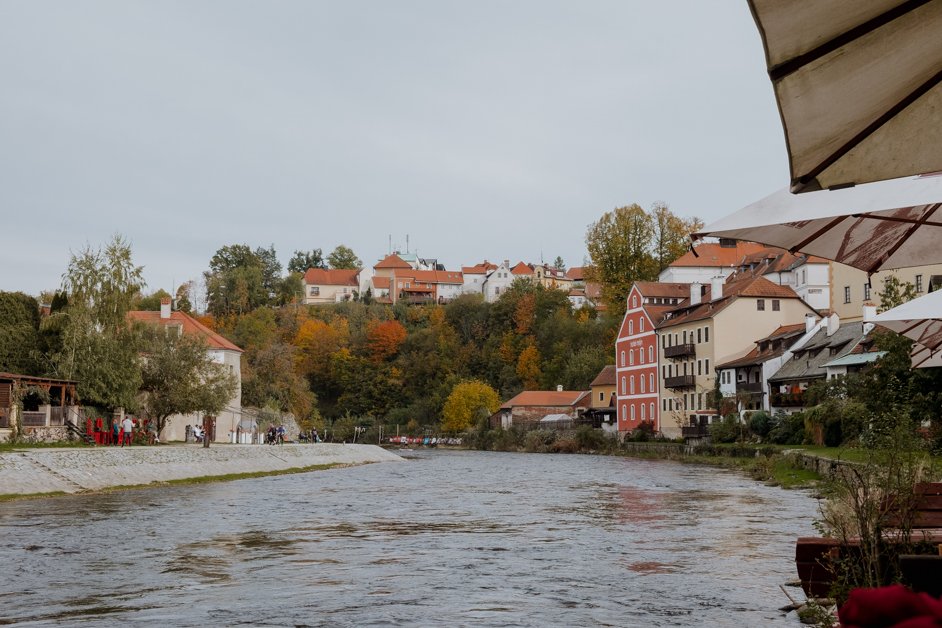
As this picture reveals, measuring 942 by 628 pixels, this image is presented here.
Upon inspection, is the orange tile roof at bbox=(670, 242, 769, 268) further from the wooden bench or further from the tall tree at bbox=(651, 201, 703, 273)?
the wooden bench

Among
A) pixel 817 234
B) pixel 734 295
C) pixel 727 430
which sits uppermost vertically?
pixel 734 295

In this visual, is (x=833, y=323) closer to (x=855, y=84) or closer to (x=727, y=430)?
(x=727, y=430)

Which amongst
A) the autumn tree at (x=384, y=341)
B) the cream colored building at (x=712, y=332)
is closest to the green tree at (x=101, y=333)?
the cream colored building at (x=712, y=332)

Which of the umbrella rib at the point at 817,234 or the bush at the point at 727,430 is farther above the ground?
the umbrella rib at the point at 817,234

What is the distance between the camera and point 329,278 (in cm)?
16975

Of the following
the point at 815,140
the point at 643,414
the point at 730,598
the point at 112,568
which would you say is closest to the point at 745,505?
the point at 730,598

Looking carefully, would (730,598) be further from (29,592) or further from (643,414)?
(643,414)

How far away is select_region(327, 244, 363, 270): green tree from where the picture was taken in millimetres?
186887

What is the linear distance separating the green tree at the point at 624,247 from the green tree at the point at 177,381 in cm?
4376

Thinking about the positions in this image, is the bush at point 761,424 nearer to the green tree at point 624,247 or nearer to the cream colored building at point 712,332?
the cream colored building at point 712,332

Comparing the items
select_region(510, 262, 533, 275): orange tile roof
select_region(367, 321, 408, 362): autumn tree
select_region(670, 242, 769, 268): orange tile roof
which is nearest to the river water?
select_region(670, 242, 769, 268): orange tile roof

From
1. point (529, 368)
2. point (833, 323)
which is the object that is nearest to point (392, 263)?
point (529, 368)

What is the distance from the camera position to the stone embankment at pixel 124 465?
2942 centimetres

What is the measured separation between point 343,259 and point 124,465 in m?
154
